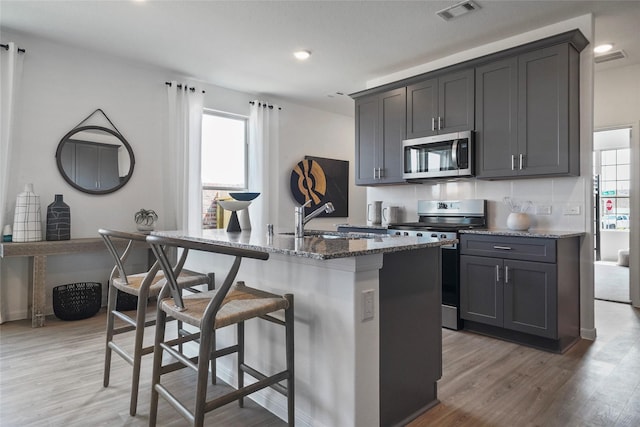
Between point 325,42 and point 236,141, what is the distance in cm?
212

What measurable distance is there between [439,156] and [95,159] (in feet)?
11.7

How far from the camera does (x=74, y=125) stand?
3.91 meters

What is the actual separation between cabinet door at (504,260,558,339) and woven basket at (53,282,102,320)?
3.74 m

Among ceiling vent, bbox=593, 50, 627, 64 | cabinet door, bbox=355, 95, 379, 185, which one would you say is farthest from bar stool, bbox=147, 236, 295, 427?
ceiling vent, bbox=593, 50, 627, 64

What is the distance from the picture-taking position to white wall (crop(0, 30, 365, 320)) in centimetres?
364

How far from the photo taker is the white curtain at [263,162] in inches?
210

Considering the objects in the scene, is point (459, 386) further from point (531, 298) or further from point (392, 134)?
point (392, 134)

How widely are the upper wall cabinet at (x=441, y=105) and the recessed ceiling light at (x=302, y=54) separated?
44.6 inches

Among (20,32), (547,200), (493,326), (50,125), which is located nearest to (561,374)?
(493,326)

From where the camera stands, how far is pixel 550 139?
3.17 meters

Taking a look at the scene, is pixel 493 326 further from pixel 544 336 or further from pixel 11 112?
pixel 11 112

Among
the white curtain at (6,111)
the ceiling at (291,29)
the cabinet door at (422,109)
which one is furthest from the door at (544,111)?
the white curtain at (6,111)

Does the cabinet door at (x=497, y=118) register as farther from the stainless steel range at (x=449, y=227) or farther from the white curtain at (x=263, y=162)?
the white curtain at (x=263, y=162)

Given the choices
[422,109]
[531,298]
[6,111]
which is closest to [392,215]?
[422,109]
